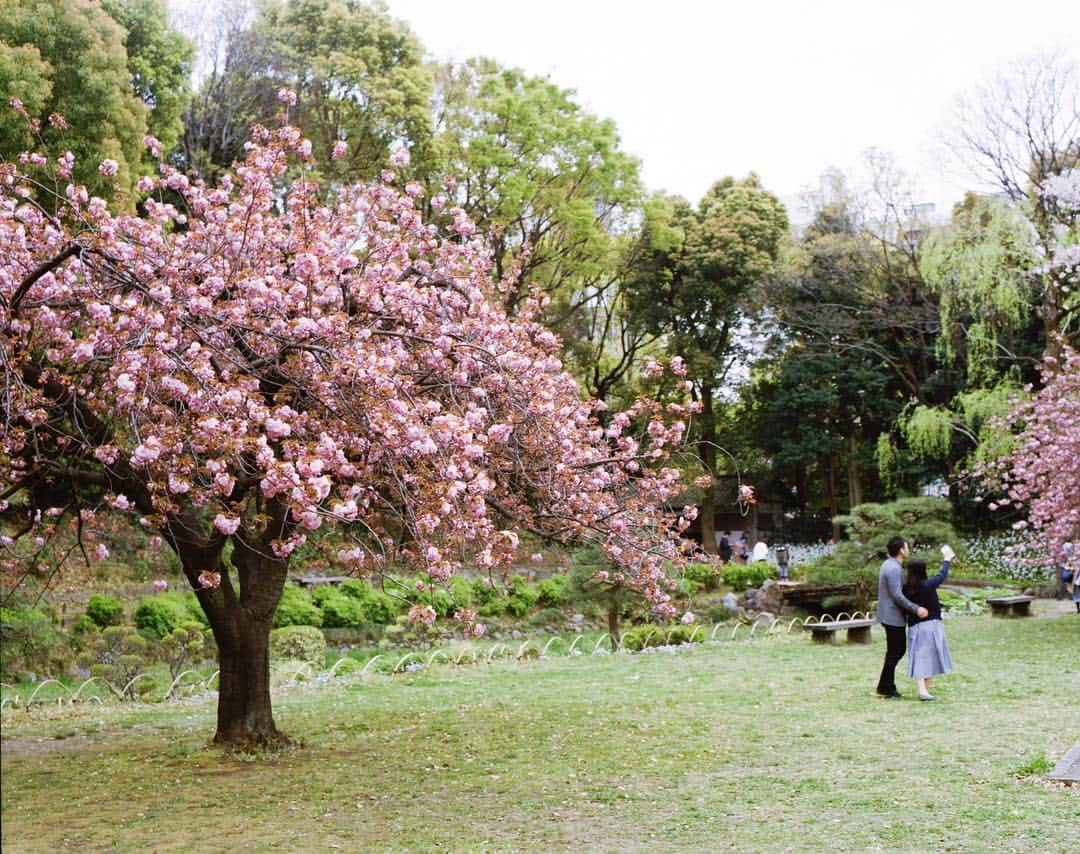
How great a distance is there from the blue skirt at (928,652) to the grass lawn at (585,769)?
29 centimetres

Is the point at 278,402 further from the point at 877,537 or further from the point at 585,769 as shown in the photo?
the point at 877,537

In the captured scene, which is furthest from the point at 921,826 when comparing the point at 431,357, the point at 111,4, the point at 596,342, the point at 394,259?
the point at 596,342

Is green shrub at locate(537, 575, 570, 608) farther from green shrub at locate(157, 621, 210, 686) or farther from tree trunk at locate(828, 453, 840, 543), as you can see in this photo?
tree trunk at locate(828, 453, 840, 543)

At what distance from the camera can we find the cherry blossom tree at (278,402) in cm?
538

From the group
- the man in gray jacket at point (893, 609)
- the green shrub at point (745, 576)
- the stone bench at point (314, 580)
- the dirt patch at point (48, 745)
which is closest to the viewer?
the dirt patch at point (48, 745)

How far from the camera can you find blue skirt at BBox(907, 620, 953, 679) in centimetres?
858

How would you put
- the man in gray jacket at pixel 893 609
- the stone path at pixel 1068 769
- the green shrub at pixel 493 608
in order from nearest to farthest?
1. the stone path at pixel 1068 769
2. the man in gray jacket at pixel 893 609
3. the green shrub at pixel 493 608

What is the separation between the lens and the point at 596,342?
97.7 feet

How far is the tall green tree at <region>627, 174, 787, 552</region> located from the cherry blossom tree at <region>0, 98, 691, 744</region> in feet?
62.8

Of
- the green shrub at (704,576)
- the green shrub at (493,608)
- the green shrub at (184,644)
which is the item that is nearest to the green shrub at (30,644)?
the green shrub at (184,644)

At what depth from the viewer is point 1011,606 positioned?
636 inches

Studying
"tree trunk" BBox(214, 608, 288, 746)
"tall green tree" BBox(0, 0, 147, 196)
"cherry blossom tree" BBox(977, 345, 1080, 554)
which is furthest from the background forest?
"tree trunk" BBox(214, 608, 288, 746)

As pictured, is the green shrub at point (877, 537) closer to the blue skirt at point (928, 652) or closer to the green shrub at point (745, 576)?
the green shrub at point (745, 576)

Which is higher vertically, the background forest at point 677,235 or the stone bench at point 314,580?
the background forest at point 677,235
